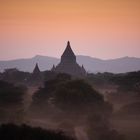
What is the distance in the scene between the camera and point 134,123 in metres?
36.0

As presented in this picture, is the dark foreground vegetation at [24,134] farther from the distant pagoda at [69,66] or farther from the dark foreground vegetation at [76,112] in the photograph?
the distant pagoda at [69,66]

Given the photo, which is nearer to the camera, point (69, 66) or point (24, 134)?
point (24, 134)

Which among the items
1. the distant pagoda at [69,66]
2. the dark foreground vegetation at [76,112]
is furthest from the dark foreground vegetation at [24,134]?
the distant pagoda at [69,66]

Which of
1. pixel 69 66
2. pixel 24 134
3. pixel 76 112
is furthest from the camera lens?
pixel 69 66

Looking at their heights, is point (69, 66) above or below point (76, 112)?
above

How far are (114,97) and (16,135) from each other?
89.7 ft

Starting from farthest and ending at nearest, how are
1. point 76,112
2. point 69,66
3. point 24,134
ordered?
1. point 69,66
2. point 76,112
3. point 24,134

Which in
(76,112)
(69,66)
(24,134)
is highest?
(69,66)

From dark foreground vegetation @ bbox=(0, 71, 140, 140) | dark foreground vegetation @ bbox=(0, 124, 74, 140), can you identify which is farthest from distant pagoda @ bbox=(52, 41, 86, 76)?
dark foreground vegetation @ bbox=(0, 124, 74, 140)

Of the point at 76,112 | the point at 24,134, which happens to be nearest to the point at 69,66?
the point at 76,112

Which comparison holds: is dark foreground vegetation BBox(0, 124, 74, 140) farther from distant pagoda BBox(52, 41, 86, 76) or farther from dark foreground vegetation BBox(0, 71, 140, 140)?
distant pagoda BBox(52, 41, 86, 76)

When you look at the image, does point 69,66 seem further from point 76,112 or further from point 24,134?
point 24,134

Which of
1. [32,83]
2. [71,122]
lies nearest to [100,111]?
[71,122]

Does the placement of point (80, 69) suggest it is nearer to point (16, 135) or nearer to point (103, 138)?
point (103, 138)
